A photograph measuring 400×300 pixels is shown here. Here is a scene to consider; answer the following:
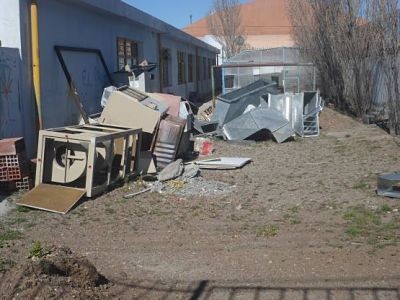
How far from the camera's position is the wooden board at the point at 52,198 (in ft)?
24.0

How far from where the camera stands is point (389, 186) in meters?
7.71

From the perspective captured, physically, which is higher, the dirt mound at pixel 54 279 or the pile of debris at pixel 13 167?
the pile of debris at pixel 13 167

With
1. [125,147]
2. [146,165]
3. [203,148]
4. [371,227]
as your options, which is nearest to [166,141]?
[146,165]

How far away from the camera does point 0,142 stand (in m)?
8.06

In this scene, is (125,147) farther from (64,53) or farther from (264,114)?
(264,114)

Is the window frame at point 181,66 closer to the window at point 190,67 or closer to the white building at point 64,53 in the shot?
the window at point 190,67

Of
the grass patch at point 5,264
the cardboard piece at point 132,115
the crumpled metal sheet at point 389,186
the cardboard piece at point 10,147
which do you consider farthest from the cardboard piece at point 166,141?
the grass patch at point 5,264

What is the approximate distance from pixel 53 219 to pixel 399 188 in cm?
436

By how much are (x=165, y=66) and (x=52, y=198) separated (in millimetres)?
14623

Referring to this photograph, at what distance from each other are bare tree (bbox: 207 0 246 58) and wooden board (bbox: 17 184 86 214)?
39.8m

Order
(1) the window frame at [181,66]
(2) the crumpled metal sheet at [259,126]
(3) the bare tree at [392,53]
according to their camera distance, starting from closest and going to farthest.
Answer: (2) the crumpled metal sheet at [259,126]
(3) the bare tree at [392,53]
(1) the window frame at [181,66]

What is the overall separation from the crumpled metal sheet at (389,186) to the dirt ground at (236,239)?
0.52ft

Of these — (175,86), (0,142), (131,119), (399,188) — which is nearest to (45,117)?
(131,119)

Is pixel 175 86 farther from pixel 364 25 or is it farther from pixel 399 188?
pixel 399 188
